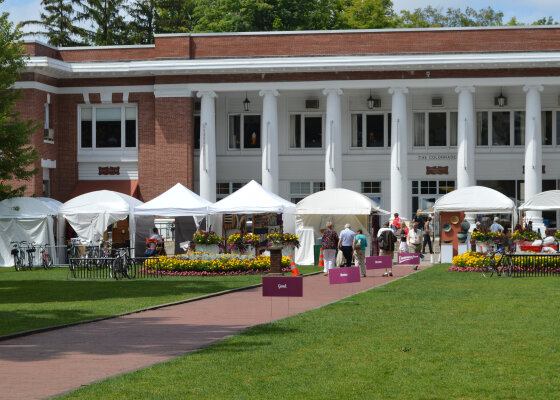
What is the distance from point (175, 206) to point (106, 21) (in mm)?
36832

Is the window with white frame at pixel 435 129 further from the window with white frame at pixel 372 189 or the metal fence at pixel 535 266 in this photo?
the metal fence at pixel 535 266

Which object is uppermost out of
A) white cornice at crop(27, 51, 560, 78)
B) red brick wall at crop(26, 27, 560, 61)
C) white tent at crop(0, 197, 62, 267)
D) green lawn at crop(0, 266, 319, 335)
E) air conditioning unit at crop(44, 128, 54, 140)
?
red brick wall at crop(26, 27, 560, 61)

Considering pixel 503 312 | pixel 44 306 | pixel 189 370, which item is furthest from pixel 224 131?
pixel 189 370

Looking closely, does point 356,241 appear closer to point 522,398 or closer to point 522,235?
point 522,235

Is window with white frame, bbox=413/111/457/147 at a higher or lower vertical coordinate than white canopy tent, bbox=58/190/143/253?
higher

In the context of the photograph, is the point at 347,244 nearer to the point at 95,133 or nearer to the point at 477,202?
the point at 477,202

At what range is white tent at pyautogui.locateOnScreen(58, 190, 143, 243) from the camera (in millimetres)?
39594

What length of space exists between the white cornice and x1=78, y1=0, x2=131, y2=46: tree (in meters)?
19.9

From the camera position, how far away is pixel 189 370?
11664mm

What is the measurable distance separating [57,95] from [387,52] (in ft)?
58.2

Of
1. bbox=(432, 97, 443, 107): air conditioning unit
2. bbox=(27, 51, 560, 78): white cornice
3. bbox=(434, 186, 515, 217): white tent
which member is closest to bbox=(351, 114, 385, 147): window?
bbox=(432, 97, 443, 107): air conditioning unit

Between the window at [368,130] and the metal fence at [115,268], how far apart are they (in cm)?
2180

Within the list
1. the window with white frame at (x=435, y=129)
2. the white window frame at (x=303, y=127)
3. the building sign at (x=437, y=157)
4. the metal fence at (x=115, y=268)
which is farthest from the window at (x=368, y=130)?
the metal fence at (x=115, y=268)

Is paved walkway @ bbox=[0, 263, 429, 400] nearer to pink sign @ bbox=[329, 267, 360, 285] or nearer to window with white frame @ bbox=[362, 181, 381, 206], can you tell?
pink sign @ bbox=[329, 267, 360, 285]
